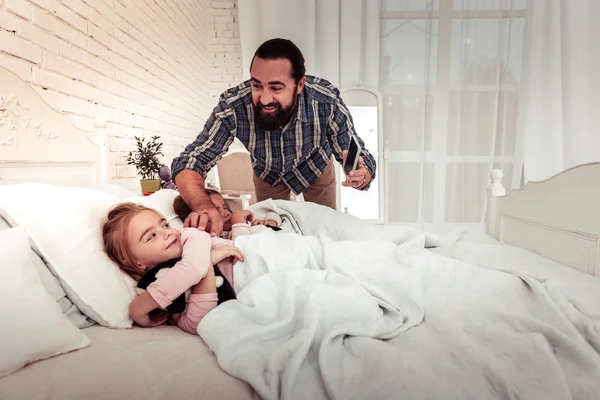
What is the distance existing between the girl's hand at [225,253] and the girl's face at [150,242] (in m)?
0.07

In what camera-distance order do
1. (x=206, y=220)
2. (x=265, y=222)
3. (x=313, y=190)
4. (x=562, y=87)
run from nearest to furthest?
(x=206, y=220) < (x=265, y=222) < (x=313, y=190) < (x=562, y=87)

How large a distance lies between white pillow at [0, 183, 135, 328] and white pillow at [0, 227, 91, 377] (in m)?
0.08

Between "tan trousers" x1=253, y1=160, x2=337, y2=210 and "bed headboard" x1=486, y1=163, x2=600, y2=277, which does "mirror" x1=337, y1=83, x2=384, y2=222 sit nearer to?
"tan trousers" x1=253, y1=160, x2=337, y2=210

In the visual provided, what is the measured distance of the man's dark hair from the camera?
1086 millimetres

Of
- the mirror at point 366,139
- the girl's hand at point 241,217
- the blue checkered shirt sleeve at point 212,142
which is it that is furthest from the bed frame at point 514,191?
the mirror at point 366,139

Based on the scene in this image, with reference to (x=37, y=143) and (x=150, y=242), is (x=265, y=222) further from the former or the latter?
(x=37, y=143)

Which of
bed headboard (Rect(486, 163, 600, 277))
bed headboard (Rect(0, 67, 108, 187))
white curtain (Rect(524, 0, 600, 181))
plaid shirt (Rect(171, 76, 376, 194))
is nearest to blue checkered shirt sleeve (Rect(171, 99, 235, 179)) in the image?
plaid shirt (Rect(171, 76, 376, 194))

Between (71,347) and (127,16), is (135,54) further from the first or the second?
(71,347)

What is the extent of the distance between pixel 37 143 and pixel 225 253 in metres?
0.74

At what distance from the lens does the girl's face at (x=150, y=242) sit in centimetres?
79

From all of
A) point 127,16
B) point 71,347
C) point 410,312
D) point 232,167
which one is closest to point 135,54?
point 127,16

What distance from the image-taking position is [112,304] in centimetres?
76

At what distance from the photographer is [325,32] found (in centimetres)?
217

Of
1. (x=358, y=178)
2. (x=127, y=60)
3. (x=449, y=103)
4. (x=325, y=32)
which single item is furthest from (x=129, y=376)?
(x=449, y=103)
